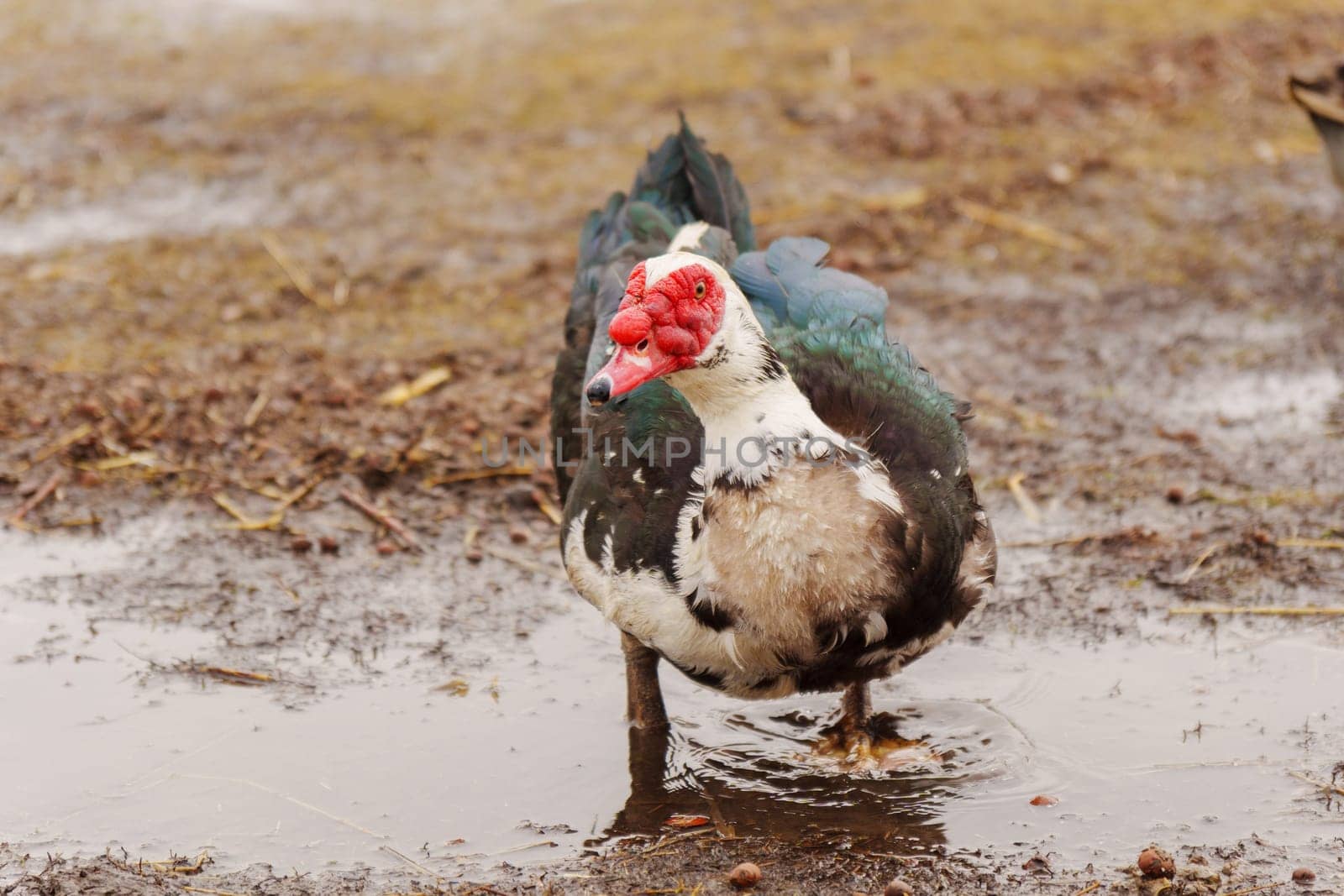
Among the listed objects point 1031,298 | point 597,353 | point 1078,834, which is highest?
point 597,353

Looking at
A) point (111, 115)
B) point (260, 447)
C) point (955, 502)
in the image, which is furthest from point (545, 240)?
point (955, 502)

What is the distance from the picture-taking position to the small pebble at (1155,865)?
3510 mm

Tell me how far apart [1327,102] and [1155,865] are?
427 centimetres

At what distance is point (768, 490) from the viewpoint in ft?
11.4

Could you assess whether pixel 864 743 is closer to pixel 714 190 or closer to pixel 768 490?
pixel 768 490

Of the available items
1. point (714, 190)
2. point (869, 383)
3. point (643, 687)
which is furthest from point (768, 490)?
point (714, 190)

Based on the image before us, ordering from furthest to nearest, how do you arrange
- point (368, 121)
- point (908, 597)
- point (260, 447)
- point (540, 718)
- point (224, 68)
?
1. point (224, 68)
2. point (368, 121)
3. point (260, 447)
4. point (540, 718)
5. point (908, 597)

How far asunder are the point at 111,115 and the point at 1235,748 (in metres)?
7.77

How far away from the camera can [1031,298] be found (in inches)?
284

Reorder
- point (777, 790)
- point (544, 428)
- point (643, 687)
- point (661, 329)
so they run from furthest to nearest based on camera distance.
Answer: point (544, 428)
point (643, 687)
point (777, 790)
point (661, 329)

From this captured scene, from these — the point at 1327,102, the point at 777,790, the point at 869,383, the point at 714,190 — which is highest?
the point at 1327,102

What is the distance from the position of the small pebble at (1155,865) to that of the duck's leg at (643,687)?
1358 mm

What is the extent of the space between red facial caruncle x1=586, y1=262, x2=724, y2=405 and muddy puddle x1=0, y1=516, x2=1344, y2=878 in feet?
3.99

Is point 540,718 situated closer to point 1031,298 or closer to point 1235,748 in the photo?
point 1235,748
